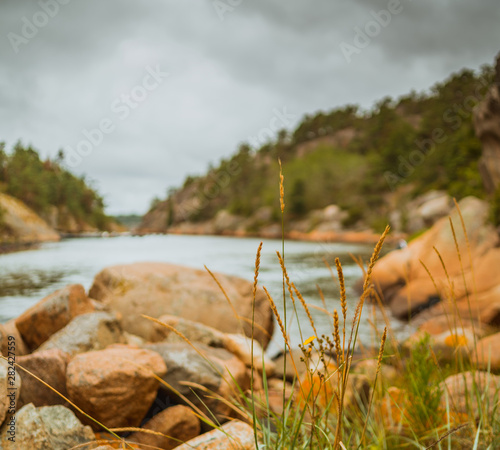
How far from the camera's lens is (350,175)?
47.8m

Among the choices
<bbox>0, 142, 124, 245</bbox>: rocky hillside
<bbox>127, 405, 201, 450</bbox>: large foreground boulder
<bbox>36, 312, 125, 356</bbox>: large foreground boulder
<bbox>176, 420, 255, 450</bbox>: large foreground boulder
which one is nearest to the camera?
<bbox>176, 420, 255, 450</bbox>: large foreground boulder

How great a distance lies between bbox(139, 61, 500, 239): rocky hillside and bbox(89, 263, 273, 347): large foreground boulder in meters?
12.0

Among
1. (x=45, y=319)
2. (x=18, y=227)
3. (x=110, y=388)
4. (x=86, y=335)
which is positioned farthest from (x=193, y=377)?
(x=18, y=227)

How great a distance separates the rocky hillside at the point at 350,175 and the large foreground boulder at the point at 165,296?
12.0m

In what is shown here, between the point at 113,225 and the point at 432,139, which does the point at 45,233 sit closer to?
the point at 113,225

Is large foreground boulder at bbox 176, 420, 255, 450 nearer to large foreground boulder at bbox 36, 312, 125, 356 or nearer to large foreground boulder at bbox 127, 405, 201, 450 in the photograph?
large foreground boulder at bbox 127, 405, 201, 450

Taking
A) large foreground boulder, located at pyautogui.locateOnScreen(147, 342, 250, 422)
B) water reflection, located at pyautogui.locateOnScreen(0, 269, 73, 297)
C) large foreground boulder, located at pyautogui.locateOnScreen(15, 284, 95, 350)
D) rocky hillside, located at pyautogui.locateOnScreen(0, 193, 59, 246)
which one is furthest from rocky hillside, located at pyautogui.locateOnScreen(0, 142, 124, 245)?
large foreground boulder, located at pyautogui.locateOnScreen(147, 342, 250, 422)

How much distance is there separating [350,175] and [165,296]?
45950mm

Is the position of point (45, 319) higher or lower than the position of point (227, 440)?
higher

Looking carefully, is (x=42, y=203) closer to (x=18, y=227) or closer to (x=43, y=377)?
(x=18, y=227)

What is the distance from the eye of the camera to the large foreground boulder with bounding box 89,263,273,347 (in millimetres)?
4387

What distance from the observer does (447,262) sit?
316 inches

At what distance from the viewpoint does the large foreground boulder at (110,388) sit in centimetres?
207

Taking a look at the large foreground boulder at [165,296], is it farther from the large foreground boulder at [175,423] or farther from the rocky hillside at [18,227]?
the rocky hillside at [18,227]
